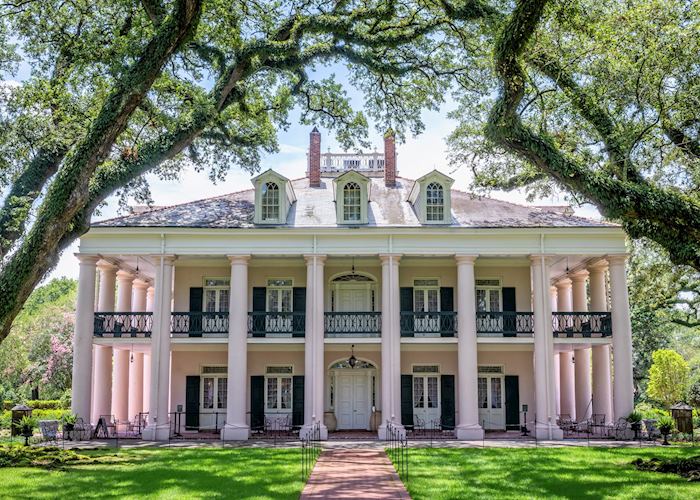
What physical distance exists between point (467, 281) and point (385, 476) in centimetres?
1003

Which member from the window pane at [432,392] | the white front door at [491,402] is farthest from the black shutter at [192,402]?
the white front door at [491,402]

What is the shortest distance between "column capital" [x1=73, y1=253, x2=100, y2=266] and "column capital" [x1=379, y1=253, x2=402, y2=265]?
361 inches

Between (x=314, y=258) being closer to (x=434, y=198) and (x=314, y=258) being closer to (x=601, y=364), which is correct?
(x=434, y=198)

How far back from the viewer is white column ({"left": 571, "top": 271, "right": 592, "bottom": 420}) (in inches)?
1032

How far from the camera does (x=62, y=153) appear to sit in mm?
18219

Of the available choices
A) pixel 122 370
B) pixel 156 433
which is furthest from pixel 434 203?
pixel 122 370

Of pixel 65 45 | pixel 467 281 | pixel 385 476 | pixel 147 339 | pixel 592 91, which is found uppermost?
pixel 65 45

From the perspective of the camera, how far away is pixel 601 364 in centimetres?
2431

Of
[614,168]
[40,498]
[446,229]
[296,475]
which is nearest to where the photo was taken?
[40,498]

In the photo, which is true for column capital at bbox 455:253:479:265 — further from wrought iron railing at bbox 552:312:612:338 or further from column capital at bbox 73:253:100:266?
column capital at bbox 73:253:100:266

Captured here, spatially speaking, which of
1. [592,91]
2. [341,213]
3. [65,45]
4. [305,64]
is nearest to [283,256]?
[341,213]

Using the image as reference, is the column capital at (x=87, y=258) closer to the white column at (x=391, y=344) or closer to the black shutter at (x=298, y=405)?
the black shutter at (x=298, y=405)

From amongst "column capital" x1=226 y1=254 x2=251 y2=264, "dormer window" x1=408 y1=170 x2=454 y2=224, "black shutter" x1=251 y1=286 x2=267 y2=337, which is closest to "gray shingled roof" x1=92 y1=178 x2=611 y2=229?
"dormer window" x1=408 y1=170 x2=454 y2=224

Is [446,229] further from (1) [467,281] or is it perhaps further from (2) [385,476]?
(2) [385,476]
